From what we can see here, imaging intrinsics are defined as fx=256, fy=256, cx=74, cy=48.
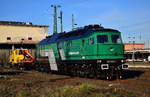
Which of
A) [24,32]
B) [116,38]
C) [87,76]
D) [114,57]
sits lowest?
[87,76]

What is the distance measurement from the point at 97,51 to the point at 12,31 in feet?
141

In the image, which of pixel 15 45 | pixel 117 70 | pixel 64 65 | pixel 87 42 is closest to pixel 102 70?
pixel 117 70

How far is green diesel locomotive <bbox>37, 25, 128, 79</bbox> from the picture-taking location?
17672 millimetres

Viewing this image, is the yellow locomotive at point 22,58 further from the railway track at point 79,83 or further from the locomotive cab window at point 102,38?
the locomotive cab window at point 102,38

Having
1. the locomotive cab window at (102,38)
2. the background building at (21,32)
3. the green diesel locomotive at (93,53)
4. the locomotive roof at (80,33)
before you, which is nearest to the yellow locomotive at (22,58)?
the locomotive roof at (80,33)

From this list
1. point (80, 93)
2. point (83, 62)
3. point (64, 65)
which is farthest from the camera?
point (64, 65)

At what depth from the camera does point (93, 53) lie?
58.7 ft

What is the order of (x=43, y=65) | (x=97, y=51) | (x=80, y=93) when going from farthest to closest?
1. (x=43, y=65)
2. (x=97, y=51)
3. (x=80, y=93)

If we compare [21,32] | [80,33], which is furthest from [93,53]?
[21,32]

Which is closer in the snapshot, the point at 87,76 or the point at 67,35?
the point at 87,76

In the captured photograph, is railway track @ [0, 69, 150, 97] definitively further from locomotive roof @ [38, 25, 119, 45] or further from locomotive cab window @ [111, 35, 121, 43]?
locomotive roof @ [38, 25, 119, 45]

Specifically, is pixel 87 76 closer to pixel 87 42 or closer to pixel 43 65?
pixel 87 42

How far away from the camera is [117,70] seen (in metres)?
17.9

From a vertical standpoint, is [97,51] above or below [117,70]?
above
